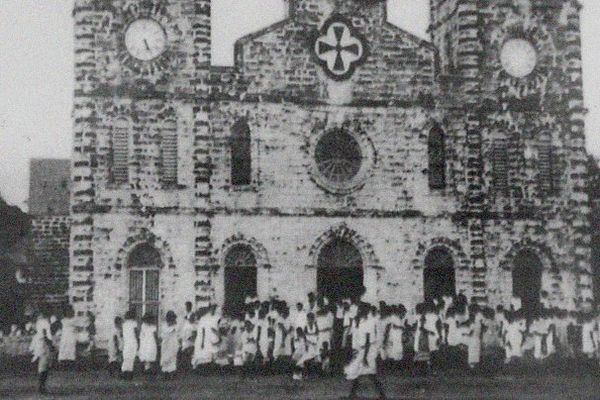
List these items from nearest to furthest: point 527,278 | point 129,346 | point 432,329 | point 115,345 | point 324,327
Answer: point 129,346 < point 324,327 < point 115,345 < point 432,329 < point 527,278

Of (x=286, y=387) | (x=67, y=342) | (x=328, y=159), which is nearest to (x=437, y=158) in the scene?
(x=328, y=159)

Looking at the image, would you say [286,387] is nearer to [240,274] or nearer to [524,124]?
[240,274]

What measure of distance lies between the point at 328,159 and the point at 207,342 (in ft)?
22.2

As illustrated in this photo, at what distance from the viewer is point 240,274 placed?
24.9 metres

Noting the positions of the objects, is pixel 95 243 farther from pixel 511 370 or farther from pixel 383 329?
pixel 511 370

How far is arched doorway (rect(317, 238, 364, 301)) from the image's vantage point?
2534 cm

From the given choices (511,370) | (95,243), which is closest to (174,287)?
(95,243)

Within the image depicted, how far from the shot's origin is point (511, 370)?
23.1 metres

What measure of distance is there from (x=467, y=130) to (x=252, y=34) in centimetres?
628

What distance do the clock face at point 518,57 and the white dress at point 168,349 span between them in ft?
40.0

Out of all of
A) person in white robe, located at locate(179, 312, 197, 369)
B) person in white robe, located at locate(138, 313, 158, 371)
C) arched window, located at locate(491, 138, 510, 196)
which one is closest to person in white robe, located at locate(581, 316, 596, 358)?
arched window, located at locate(491, 138, 510, 196)

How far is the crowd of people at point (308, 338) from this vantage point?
20.9 metres

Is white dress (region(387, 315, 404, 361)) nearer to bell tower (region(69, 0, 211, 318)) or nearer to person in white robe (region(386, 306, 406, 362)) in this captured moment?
person in white robe (region(386, 306, 406, 362))

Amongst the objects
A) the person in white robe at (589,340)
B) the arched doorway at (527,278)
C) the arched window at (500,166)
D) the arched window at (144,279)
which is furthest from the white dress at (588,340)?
the arched window at (144,279)
